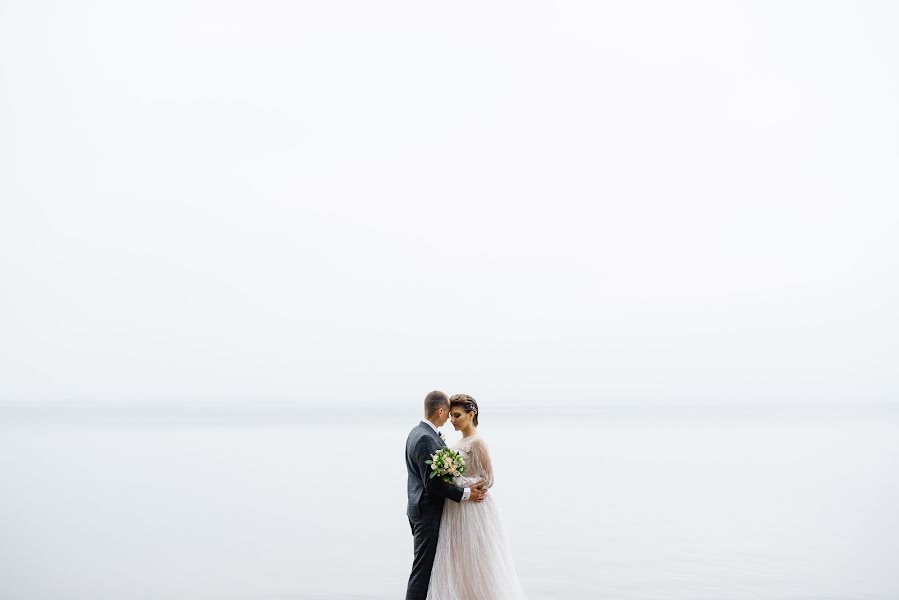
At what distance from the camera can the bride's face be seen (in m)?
7.11

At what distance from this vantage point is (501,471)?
2434 centimetres

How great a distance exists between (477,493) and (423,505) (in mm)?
418

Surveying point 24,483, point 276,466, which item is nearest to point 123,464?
point 276,466

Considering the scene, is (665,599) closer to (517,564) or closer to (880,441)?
(517,564)

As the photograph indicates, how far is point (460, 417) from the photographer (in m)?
7.13

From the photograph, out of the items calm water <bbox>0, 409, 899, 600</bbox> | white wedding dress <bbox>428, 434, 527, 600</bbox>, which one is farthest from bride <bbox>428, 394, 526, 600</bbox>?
calm water <bbox>0, 409, 899, 600</bbox>

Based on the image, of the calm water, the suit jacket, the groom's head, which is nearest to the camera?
the suit jacket

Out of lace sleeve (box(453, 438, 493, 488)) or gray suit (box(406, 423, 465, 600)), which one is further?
lace sleeve (box(453, 438, 493, 488))

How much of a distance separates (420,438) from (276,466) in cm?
2018

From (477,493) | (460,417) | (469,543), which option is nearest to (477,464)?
(477,493)

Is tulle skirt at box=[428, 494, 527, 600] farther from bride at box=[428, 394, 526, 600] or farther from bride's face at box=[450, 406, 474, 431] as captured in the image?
bride's face at box=[450, 406, 474, 431]

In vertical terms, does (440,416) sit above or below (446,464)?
above

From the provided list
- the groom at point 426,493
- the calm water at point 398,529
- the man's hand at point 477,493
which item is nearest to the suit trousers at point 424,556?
the groom at point 426,493

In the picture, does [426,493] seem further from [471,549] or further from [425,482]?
[471,549]
